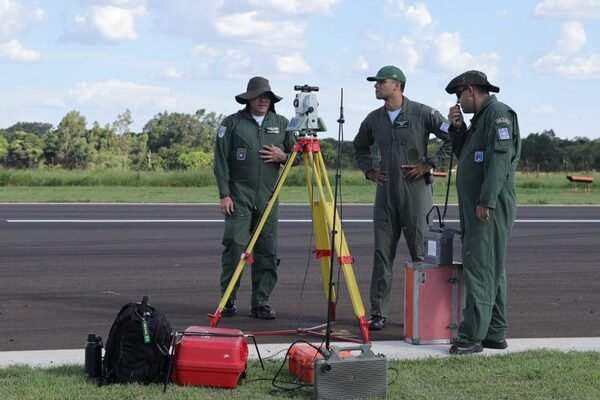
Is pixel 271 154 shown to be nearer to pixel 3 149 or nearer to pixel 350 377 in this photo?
pixel 350 377

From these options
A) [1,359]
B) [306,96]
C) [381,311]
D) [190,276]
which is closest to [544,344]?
[381,311]

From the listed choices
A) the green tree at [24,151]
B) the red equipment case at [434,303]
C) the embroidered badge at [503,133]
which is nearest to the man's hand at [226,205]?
the red equipment case at [434,303]

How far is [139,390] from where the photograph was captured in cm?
650

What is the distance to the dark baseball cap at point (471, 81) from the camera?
779 cm

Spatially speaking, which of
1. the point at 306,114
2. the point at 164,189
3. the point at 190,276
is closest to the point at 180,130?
the point at 164,189

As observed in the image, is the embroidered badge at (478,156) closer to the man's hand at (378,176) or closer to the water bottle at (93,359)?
the man's hand at (378,176)

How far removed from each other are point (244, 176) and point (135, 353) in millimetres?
2939

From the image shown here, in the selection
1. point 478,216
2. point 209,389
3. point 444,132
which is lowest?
point 209,389

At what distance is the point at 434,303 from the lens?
8.11 meters

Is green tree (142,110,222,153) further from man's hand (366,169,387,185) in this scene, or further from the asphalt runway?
man's hand (366,169,387,185)

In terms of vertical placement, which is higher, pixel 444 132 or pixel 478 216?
pixel 444 132

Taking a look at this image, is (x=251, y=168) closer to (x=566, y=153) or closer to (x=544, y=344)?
(x=544, y=344)

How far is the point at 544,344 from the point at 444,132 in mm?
2015

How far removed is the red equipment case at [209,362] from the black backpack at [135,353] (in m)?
0.11
